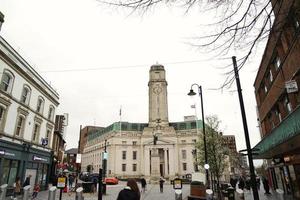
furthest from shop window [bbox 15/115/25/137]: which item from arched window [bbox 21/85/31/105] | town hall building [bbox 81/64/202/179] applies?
town hall building [bbox 81/64/202/179]

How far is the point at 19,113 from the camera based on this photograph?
74.0 feet

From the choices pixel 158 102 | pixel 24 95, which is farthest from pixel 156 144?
pixel 24 95

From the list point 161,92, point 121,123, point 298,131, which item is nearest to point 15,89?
point 298,131

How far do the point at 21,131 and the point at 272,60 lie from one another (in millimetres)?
22636

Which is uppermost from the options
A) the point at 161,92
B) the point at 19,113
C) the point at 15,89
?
the point at 161,92

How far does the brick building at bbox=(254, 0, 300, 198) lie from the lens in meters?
11.3

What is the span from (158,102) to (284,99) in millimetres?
70495

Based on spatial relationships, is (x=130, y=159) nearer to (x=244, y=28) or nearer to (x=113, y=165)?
(x=113, y=165)

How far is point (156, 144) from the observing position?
8444cm

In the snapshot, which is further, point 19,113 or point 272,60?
point 19,113

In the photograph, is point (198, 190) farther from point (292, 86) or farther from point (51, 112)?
point (51, 112)

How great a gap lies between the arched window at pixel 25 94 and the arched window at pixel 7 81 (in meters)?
2.39

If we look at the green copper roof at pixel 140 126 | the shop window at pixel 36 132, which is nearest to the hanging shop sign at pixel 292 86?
the shop window at pixel 36 132

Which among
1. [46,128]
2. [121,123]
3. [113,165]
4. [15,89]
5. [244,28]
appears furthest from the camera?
[121,123]
